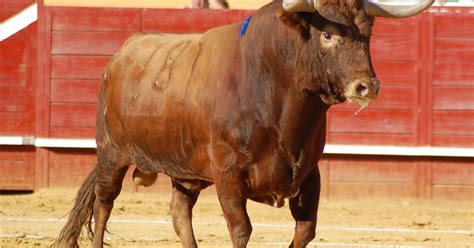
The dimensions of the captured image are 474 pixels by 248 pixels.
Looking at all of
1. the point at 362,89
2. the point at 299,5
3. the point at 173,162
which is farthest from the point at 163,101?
the point at 362,89

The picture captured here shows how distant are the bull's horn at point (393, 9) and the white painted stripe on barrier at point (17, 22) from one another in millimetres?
5673

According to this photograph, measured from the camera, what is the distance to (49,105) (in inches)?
421

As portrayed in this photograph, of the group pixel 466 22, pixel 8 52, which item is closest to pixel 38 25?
pixel 8 52

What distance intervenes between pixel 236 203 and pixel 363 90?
0.88m

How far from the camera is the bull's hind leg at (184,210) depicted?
662 centimetres

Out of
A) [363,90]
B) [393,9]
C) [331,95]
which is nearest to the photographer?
[363,90]

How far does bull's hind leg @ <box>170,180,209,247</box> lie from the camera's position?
662 centimetres

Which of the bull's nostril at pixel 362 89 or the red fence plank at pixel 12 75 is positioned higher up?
the bull's nostril at pixel 362 89

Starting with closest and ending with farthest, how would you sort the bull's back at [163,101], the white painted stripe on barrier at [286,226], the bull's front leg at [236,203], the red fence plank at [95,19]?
the bull's front leg at [236,203], the bull's back at [163,101], the white painted stripe on barrier at [286,226], the red fence plank at [95,19]

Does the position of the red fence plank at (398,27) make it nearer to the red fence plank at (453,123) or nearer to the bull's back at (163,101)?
the red fence plank at (453,123)

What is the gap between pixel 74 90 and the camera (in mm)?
10680

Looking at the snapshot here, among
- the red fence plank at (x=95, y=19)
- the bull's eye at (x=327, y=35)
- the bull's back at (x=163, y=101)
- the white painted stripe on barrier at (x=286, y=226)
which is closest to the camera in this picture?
the bull's eye at (x=327, y=35)

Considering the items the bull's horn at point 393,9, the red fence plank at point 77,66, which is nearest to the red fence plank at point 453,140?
the red fence plank at point 77,66

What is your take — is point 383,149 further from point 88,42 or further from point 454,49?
point 88,42
